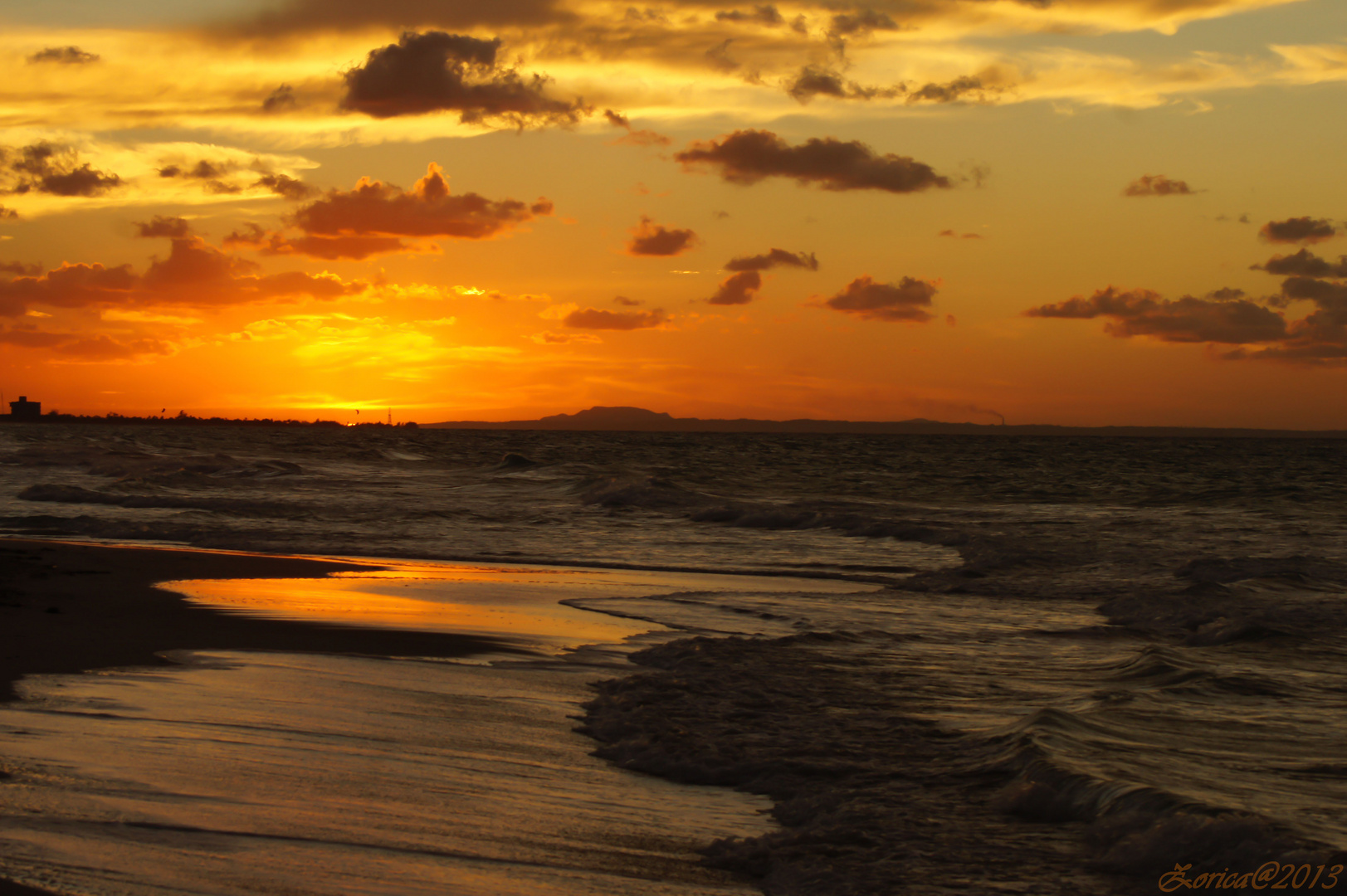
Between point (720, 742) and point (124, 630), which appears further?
point (124, 630)

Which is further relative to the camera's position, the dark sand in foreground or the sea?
the dark sand in foreground

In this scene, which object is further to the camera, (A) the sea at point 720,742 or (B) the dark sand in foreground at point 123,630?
(B) the dark sand in foreground at point 123,630

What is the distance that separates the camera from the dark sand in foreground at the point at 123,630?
831cm

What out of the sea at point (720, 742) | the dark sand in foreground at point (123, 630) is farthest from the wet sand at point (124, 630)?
the sea at point (720, 742)

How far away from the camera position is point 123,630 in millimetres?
9609

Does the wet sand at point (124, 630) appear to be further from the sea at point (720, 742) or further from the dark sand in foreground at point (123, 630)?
the sea at point (720, 742)

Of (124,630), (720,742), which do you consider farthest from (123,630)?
(720,742)

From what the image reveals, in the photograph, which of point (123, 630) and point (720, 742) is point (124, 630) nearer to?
point (123, 630)

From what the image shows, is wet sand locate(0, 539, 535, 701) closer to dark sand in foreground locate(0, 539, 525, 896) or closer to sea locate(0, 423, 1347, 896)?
dark sand in foreground locate(0, 539, 525, 896)

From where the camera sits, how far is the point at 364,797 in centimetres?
503

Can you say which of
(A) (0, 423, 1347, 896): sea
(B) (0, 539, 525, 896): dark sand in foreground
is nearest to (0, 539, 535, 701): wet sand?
(B) (0, 539, 525, 896): dark sand in foreground

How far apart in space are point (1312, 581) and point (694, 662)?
422 inches

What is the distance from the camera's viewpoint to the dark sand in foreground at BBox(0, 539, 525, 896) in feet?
27.3

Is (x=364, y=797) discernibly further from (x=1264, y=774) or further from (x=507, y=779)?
(x=1264, y=774)
